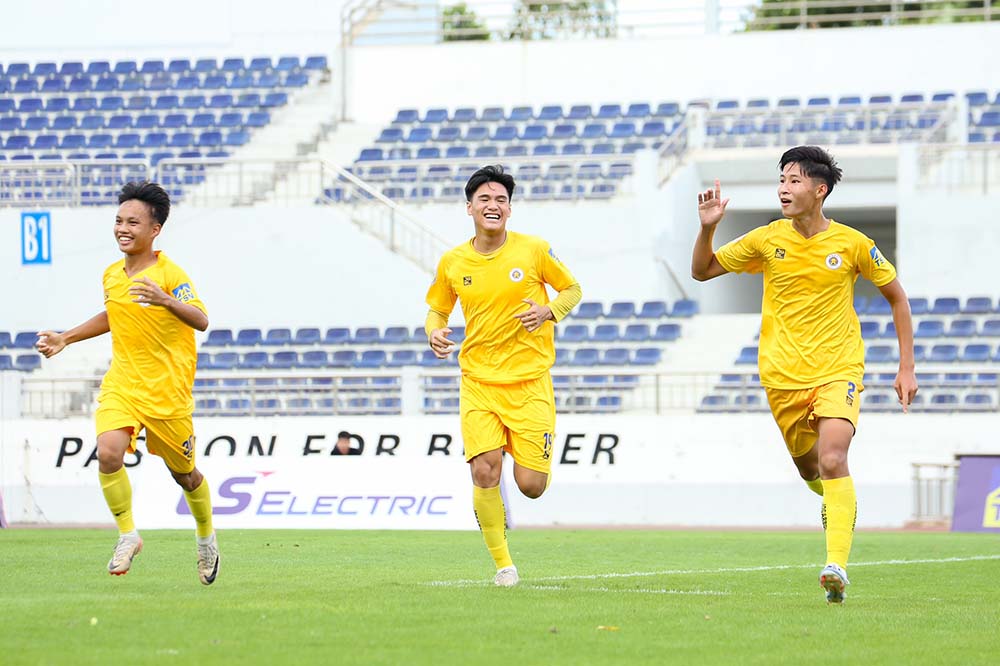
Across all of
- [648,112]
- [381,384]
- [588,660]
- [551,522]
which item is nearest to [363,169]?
[648,112]

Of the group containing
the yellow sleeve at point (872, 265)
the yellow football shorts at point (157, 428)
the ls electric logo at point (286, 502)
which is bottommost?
the ls electric logo at point (286, 502)

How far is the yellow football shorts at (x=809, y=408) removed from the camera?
886cm

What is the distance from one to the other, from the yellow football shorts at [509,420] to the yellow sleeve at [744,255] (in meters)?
1.27

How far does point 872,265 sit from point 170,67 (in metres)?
28.5

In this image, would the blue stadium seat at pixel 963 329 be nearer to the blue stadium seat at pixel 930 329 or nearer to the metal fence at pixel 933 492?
the blue stadium seat at pixel 930 329

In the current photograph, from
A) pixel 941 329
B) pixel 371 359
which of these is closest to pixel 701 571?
pixel 941 329

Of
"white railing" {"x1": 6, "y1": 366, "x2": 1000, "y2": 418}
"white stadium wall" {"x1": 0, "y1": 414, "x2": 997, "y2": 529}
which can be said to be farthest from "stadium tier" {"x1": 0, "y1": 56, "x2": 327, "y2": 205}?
"white stadium wall" {"x1": 0, "y1": 414, "x2": 997, "y2": 529}

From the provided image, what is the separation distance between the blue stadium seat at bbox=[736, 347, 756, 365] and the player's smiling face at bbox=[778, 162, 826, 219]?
15636mm

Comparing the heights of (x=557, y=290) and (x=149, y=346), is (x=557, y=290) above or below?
above

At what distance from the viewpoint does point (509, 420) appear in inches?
374

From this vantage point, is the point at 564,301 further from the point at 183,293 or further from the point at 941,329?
the point at 941,329

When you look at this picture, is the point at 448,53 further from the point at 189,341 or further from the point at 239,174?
the point at 189,341

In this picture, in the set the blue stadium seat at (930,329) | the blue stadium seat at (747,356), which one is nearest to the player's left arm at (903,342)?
the blue stadium seat at (747,356)

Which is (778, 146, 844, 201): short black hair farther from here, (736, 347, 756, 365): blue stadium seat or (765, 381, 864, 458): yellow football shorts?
(736, 347, 756, 365): blue stadium seat
